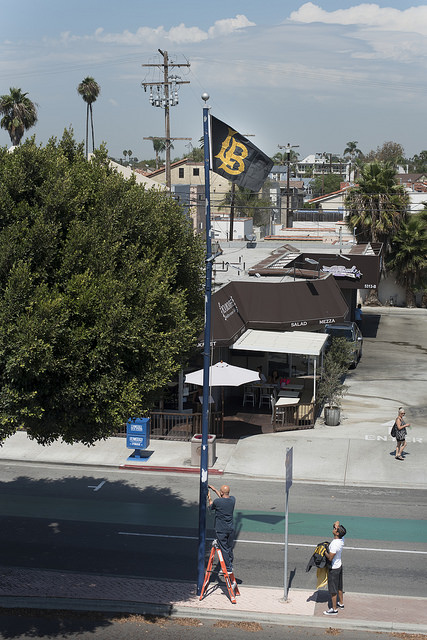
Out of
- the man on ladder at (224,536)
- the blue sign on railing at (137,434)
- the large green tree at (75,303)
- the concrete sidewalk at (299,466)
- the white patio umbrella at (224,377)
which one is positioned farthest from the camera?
the white patio umbrella at (224,377)

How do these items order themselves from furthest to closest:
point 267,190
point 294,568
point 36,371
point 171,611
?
point 267,190, point 294,568, point 171,611, point 36,371

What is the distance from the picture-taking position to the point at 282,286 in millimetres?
27812

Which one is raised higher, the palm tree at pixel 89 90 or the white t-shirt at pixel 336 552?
the palm tree at pixel 89 90

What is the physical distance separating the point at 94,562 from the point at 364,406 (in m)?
14.8

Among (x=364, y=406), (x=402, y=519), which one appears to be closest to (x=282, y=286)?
(x=364, y=406)

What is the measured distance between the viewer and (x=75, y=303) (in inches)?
456

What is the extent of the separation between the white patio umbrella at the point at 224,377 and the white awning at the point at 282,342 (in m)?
1.45

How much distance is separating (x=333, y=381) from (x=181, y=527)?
35.7ft

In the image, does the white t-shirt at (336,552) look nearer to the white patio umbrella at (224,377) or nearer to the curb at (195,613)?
the curb at (195,613)

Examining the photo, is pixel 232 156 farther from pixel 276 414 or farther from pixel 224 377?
pixel 276 414

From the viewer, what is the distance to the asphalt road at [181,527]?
14.8 meters

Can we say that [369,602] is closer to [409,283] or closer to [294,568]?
[294,568]

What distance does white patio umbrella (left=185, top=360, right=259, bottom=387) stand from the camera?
22.8m

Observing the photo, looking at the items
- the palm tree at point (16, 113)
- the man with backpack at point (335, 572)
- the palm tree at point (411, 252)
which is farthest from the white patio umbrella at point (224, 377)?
the palm tree at point (16, 113)
